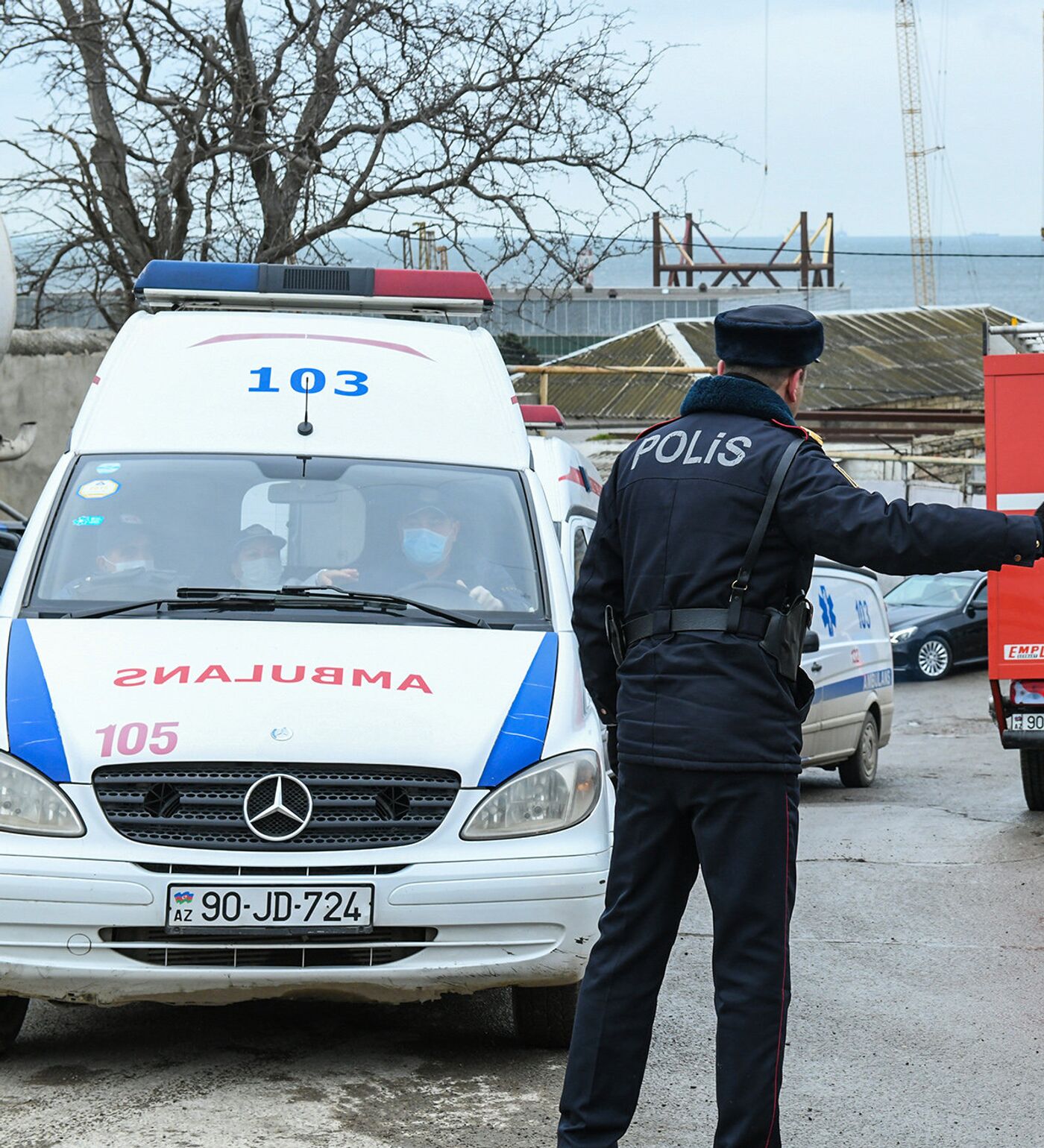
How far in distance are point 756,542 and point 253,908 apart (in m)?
1.84

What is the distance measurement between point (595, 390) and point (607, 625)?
45694mm

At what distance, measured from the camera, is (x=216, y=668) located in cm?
506

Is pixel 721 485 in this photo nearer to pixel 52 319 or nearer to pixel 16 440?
pixel 16 440

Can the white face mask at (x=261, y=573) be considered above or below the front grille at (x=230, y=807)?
above

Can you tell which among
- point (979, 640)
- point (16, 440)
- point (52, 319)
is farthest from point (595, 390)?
point (16, 440)

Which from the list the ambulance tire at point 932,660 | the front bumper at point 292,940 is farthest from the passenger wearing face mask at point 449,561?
the ambulance tire at point 932,660

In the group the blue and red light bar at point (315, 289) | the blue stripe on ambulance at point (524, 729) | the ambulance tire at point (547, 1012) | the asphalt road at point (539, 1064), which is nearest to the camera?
the asphalt road at point (539, 1064)

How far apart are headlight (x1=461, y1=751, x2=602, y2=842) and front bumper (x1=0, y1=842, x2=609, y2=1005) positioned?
10cm

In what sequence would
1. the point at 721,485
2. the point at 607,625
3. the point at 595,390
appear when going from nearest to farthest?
the point at 721,485 < the point at 607,625 < the point at 595,390

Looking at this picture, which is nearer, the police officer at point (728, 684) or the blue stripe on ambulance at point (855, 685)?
the police officer at point (728, 684)

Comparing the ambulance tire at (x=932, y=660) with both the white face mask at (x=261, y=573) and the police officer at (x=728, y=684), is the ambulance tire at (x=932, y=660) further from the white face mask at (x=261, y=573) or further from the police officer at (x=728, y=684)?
the police officer at (x=728, y=684)

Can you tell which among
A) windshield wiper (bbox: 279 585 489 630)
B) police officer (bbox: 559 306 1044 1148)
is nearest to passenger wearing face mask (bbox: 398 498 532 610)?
windshield wiper (bbox: 279 585 489 630)

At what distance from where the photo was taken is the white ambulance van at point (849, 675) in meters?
13.8

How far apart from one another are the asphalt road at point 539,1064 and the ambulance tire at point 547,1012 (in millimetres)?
62
